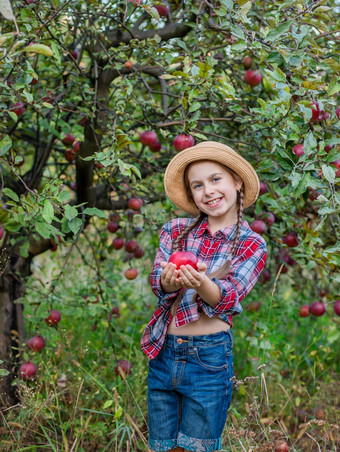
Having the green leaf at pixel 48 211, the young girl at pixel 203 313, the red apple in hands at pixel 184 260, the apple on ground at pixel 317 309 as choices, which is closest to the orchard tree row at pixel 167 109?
the green leaf at pixel 48 211

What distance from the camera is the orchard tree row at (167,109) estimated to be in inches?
76.4

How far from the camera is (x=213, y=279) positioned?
176 centimetres

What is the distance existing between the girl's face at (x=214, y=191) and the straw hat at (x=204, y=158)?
0.03 m

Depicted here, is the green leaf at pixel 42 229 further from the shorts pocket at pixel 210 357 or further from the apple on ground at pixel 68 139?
the apple on ground at pixel 68 139

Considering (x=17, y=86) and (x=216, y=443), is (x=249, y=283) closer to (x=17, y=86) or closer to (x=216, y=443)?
(x=216, y=443)

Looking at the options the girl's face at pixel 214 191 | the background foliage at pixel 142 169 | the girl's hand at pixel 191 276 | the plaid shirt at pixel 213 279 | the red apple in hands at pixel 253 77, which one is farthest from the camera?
the red apple in hands at pixel 253 77

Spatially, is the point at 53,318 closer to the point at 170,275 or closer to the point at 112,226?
the point at 112,226

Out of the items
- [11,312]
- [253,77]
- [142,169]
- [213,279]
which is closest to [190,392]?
[213,279]

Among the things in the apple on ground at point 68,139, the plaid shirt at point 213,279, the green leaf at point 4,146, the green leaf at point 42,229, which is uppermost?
the apple on ground at point 68,139

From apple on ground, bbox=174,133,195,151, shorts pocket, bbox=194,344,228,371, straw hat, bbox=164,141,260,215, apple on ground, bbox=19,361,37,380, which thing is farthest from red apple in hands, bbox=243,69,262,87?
apple on ground, bbox=19,361,37,380

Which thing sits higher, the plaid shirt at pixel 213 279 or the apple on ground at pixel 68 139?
the apple on ground at pixel 68 139

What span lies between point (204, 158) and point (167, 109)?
3.23 ft

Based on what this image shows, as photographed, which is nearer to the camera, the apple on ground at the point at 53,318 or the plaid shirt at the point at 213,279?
the plaid shirt at the point at 213,279

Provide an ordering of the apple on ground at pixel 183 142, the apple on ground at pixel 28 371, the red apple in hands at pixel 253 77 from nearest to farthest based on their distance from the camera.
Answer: the apple on ground at pixel 183 142 < the apple on ground at pixel 28 371 < the red apple in hands at pixel 253 77
